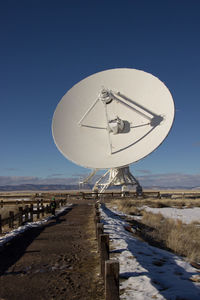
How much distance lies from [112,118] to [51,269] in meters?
18.3

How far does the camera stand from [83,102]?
985 inches

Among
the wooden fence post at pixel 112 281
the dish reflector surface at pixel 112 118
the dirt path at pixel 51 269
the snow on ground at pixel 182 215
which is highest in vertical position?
the dish reflector surface at pixel 112 118

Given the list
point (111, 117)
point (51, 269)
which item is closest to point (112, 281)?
point (51, 269)

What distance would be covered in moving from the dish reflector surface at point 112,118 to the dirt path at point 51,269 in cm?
1047

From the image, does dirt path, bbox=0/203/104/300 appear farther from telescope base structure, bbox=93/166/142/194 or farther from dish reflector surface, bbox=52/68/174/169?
telescope base structure, bbox=93/166/142/194

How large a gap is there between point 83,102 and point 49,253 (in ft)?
58.2

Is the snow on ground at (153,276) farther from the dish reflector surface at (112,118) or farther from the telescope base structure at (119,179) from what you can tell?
the telescope base structure at (119,179)

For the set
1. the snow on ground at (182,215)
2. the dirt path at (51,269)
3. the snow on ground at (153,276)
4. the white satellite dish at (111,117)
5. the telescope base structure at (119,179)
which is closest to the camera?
the snow on ground at (153,276)

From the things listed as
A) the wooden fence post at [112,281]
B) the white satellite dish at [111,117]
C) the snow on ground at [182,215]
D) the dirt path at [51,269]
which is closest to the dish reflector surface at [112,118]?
the white satellite dish at [111,117]

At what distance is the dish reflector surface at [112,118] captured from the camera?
69.0ft

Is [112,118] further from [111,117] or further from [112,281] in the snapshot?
[112,281]

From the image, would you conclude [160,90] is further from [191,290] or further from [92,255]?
[191,290]

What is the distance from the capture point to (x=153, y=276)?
21.1 feet

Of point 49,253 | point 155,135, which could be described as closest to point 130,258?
point 49,253
